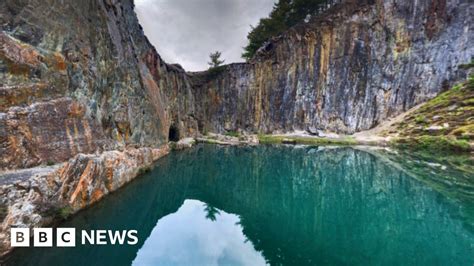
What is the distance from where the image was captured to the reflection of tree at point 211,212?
9756 millimetres

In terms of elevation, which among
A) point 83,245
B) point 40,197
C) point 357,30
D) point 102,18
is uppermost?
point 357,30

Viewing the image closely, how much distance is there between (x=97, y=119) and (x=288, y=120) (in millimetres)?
36986

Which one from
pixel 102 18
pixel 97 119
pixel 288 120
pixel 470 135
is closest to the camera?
pixel 97 119

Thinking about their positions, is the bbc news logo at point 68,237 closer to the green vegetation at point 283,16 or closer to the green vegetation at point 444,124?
the green vegetation at point 444,124

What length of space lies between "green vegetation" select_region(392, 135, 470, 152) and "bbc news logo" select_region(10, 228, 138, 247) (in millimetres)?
28677

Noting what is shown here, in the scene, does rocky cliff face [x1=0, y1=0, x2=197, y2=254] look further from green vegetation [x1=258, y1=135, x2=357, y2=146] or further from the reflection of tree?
green vegetation [x1=258, y1=135, x2=357, y2=146]

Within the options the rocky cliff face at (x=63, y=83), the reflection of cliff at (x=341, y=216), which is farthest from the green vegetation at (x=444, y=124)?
the rocky cliff face at (x=63, y=83)

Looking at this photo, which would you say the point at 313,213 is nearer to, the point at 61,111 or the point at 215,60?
the point at 61,111

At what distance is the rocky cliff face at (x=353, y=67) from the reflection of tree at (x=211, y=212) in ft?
119

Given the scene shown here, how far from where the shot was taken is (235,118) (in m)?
50.6

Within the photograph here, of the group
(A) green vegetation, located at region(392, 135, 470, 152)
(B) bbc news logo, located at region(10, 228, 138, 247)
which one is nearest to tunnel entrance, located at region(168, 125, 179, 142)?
(B) bbc news logo, located at region(10, 228, 138, 247)

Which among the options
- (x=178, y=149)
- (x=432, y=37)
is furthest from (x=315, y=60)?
(x=178, y=149)

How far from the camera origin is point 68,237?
263 inches

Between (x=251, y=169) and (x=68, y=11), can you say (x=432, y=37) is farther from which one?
(x=68, y=11)
